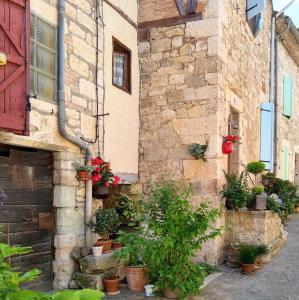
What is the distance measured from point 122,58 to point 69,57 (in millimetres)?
1772

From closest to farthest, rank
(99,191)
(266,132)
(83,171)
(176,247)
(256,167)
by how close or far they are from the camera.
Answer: (176,247)
(83,171)
(99,191)
(256,167)
(266,132)

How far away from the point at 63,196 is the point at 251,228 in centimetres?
337

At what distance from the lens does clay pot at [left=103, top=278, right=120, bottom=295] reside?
16.8 ft

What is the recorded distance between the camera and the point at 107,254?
5410 mm

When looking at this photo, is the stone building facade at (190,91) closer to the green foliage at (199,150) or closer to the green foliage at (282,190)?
the green foliage at (199,150)

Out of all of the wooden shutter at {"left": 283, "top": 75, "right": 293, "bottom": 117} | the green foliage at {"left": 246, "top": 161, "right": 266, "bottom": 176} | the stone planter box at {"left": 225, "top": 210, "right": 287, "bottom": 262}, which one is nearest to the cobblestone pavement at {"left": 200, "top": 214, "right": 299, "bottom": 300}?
the stone planter box at {"left": 225, "top": 210, "right": 287, "bottom": 262}

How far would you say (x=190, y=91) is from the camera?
268 inches

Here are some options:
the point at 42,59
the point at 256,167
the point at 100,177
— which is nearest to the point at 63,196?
the point at 100,177

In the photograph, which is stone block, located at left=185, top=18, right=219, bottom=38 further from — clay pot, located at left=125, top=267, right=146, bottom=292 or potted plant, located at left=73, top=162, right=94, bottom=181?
clay pot, located at left=125, top=267, right=146, bottom=292

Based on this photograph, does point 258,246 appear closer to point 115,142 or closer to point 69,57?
point 115,142

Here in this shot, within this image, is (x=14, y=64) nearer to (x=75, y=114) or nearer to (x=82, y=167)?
(x=75, y=114)

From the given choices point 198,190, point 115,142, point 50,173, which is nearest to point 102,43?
point 115,142

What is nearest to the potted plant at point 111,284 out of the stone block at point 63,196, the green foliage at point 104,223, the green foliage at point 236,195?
the green foliage at point 104,223

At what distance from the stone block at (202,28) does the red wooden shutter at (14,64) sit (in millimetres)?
3321
